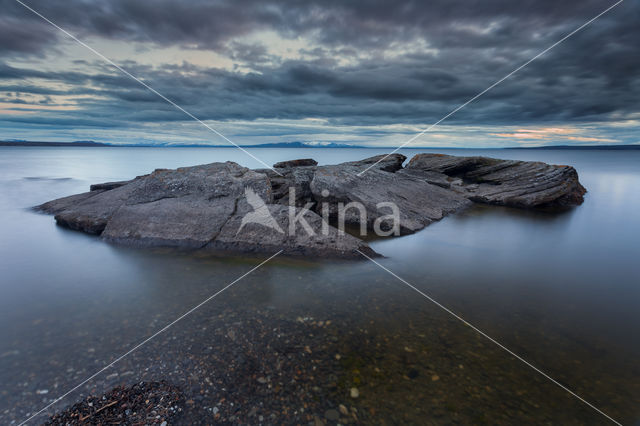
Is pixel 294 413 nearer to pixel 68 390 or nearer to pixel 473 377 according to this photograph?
pixel 473 377

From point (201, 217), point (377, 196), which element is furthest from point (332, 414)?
point (377, 196)

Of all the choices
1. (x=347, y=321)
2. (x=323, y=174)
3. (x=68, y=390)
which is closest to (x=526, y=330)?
(x=347, y=321)

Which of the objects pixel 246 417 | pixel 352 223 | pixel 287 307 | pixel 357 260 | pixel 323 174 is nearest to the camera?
pixel 246 417

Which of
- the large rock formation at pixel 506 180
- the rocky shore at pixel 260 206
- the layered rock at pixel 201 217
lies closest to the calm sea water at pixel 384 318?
the layered rock at pixel 201 217

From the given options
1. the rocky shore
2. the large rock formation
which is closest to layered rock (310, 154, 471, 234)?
the rocky shore

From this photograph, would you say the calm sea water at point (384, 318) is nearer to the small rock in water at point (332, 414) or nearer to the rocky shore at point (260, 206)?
the small rock in water at point (332, 414)

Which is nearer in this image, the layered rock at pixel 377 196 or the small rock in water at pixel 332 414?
the small rock in water at pixel 332 414

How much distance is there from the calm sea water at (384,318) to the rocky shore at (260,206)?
2.23ft

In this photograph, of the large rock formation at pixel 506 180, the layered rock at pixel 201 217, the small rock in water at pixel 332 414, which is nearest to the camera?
the small rock in water at pixel 332 414

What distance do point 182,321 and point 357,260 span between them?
13.4ft

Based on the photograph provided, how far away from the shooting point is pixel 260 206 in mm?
8773

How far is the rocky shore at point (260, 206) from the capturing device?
7930mm

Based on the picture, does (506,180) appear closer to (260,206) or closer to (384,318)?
(260,206)

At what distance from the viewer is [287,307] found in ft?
17.1
